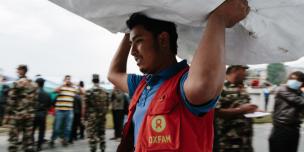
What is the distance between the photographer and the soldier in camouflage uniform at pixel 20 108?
24.2 ft

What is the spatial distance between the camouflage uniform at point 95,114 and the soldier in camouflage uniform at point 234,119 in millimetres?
4375

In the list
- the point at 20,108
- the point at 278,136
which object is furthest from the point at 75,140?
the point at 278,136

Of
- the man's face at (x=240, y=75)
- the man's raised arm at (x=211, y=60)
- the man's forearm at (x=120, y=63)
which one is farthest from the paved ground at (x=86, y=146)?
the man's raised arm at (x=211, y=60)

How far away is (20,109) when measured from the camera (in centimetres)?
748

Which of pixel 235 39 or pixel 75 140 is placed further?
pixel 75 140

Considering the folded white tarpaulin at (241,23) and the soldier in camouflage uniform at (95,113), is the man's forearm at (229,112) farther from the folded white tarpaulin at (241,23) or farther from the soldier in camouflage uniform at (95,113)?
the soldier in camouflage uniform at (95,113)

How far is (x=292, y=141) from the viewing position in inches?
196

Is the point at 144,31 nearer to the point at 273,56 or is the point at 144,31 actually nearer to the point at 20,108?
the point at 273,56

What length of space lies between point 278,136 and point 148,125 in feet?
13.2

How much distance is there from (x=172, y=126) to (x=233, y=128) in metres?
3.07

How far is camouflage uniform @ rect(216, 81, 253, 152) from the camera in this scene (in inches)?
167

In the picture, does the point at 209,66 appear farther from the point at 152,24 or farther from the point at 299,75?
the point at 299,75

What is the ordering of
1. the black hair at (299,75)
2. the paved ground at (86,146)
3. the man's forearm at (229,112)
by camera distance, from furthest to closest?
1. the paved ground at (86,146)
2. the black hair at (299,75)
3. the man's forearm at (229,112)

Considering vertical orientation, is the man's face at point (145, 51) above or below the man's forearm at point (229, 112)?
above
